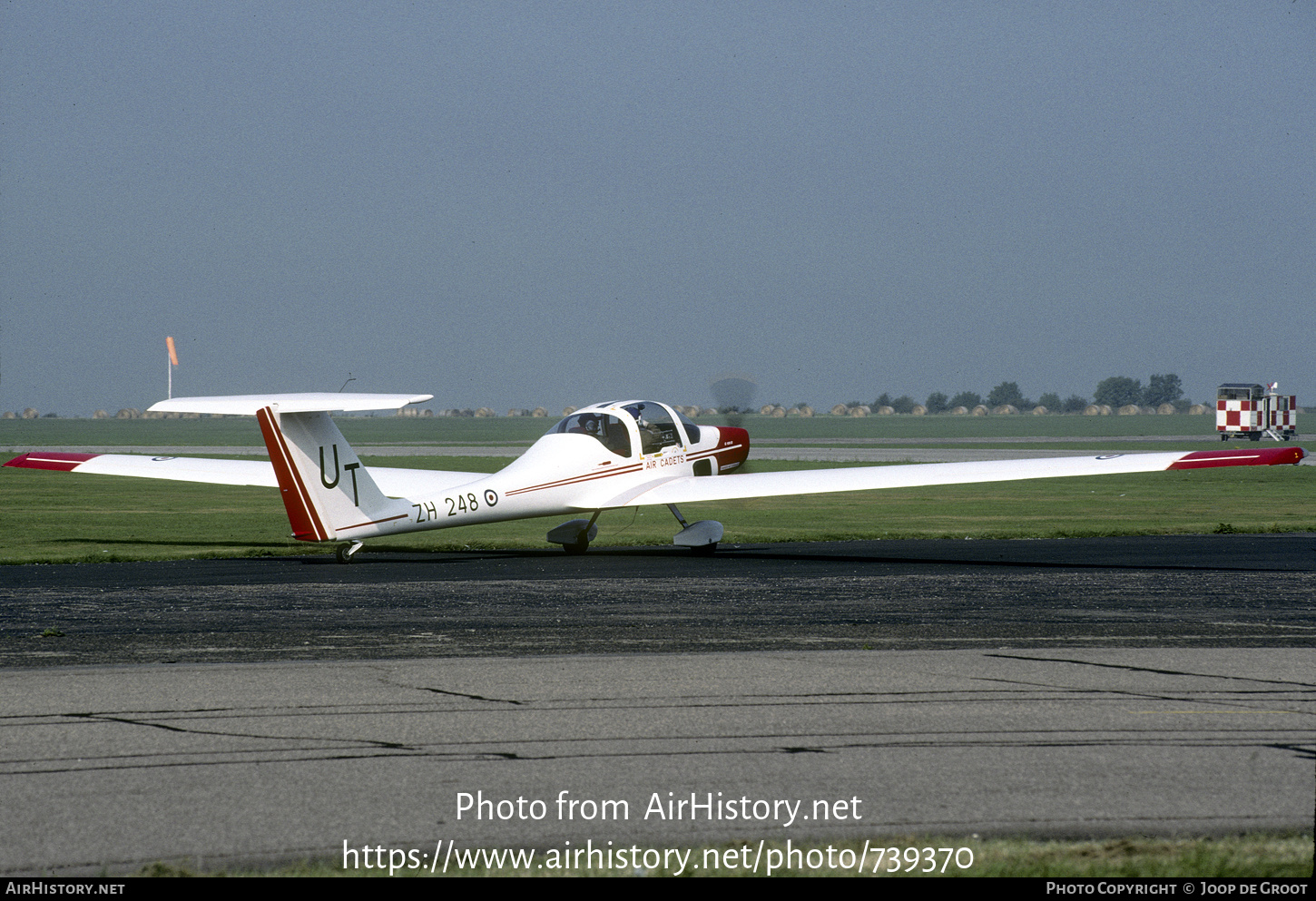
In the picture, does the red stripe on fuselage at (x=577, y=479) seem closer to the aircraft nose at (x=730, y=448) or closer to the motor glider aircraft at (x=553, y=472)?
the motor glider aircraft at (x=553, y=472)

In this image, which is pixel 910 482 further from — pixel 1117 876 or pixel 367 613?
pixel 1117 876

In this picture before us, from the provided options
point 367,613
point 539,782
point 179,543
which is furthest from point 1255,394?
point 539,782

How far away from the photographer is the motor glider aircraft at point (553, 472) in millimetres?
18375

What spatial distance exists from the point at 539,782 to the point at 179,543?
18403 mm

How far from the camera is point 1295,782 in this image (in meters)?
7.14

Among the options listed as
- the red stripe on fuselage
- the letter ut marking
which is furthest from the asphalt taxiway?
the red stripe on fuselage

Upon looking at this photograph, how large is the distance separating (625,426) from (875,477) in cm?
428

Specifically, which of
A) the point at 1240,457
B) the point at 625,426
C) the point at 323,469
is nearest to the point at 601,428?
the point at 625,426

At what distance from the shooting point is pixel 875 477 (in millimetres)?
21969

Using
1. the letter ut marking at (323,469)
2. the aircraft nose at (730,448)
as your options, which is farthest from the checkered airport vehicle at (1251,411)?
the letter ut marking at (323,469)

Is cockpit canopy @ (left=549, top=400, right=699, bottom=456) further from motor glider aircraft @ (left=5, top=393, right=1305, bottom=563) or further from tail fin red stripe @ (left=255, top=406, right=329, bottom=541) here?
tail fin red stripe @ (left=255, top=406, right=329, bottom=541)

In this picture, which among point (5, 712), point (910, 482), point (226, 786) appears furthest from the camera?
point (910, 482)

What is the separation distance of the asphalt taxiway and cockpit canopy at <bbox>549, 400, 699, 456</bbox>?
5.33 meters

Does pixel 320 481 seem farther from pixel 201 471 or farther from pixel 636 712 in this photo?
pixel 636 712
